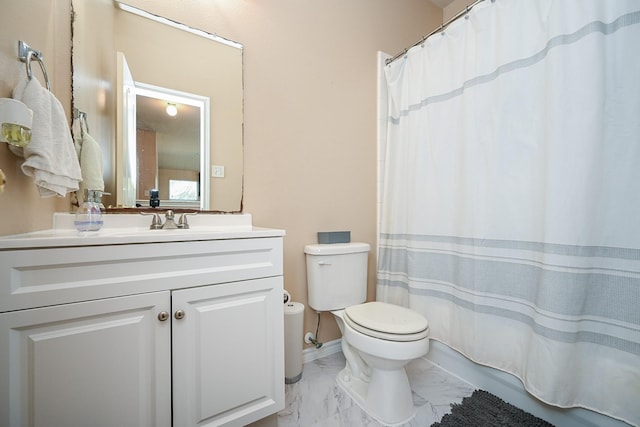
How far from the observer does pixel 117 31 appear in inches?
45.3

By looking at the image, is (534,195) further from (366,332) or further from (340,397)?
(340,397)

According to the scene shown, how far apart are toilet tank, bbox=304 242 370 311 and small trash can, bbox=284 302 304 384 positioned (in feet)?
0.47

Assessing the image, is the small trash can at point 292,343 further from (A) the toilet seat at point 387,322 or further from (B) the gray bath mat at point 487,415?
(B) the gray bath mat at point 487,415

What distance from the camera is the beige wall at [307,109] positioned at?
140 centimetres

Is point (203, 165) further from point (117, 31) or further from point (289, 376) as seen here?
point (289, 376)

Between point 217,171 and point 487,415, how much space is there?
170cm

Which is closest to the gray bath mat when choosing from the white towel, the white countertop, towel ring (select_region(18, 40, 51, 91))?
the white countertop

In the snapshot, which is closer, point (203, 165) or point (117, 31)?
point (117, 31)

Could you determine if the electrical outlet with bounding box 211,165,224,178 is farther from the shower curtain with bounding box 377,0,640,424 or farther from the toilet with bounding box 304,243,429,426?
the shower curtain with bounding box 377,0,640,424

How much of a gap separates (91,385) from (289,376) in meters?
0.91

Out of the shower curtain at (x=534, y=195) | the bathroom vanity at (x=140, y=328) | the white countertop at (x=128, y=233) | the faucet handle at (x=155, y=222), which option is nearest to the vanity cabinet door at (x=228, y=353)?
the bathroom vanity at (x=140, y=328)

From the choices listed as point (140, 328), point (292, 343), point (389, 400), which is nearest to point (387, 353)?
point (389, 400)

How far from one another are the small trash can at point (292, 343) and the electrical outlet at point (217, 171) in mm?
789

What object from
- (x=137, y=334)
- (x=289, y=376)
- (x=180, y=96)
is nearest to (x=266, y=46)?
(x=180, y=96)
